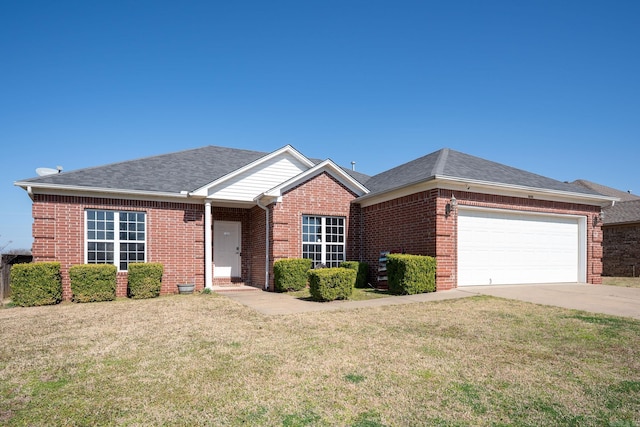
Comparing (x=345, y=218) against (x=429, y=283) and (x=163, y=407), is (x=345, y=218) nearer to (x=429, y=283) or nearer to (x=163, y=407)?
(x=429, y=283)

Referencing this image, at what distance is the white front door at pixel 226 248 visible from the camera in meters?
15.9

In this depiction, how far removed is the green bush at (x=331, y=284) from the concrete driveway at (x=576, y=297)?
141 inches

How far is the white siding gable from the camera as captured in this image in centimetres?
1424

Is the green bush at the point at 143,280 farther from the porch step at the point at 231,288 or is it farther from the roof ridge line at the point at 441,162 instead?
the roof ridge line at the point at 441,162

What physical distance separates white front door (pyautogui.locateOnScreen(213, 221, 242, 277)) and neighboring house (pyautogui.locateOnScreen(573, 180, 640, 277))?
1876 cm

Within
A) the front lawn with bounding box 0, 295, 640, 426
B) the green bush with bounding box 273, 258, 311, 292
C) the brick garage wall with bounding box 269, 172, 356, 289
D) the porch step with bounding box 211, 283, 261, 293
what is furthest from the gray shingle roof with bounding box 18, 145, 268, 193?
the front lawn with bounding box 0, 295, 640, 426

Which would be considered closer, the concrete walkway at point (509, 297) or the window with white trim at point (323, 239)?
the concrete walkway at point (509, 297)

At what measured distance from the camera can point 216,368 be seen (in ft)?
16.5

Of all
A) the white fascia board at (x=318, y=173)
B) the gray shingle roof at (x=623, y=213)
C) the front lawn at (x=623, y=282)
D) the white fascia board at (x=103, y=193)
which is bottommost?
the front lawn at (x=623, y=282)

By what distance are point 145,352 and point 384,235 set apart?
9.77 m

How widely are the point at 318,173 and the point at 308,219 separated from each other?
1795 mm

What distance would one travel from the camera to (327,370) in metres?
4.88

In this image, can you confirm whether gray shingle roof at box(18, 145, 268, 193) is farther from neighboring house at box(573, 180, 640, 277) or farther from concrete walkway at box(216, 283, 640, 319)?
neighboring house at box(573, 180, 640, 277)

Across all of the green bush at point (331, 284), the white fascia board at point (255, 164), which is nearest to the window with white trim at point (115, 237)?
the white fascia board at point (255, 164)
